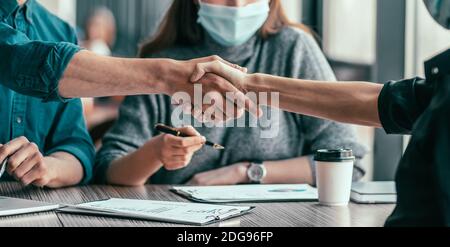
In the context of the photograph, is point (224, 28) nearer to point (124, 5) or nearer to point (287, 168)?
point (287, 168)

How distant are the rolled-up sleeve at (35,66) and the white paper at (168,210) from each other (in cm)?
29

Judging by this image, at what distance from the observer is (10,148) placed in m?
1.44

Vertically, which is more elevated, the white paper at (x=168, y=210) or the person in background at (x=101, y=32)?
the person in background at (x=101, y=32)

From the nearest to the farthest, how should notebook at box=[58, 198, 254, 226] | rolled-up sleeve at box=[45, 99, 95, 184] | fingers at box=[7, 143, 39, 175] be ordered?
1. notebook at box=[58, 198, 254, 226]
2. fingers at box=[7, 143, 39, 175]
3. rolled-up sleeve at box=[45, 99, 95, 184]

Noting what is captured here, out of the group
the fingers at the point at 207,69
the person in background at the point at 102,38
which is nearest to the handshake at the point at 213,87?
the fingers at the point at 207,69

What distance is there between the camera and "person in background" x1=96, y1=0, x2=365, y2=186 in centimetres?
180

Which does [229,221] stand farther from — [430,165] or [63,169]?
[63,169]

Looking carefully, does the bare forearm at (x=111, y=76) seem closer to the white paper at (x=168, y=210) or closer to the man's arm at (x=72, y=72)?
the man's arm at (x=72, y=72)

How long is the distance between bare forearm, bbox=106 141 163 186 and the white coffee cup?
1.57 ft

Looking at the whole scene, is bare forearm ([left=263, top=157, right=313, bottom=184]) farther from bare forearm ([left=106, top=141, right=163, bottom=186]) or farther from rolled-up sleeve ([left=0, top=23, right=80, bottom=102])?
rolled-up sleeve ([left=0, top=23, right=80, bottom=102])

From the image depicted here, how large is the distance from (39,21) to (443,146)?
1.26 meters

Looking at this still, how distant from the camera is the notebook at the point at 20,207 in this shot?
3.78 ft

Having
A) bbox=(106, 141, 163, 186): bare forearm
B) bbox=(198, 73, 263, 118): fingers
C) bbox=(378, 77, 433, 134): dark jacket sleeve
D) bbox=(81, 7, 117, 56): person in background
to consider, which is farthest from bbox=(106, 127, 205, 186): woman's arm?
bbox=(81, 7, 117, 56): person in background
